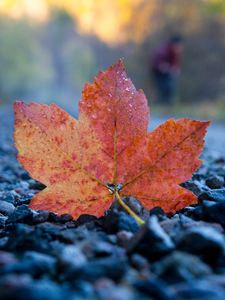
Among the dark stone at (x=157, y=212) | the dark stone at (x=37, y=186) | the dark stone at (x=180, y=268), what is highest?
the dark stone at (x=37, y=186)

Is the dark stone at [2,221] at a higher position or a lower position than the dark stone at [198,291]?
higher

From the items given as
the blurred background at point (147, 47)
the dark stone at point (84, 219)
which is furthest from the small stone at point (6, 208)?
the blurred background at point (147, 47)

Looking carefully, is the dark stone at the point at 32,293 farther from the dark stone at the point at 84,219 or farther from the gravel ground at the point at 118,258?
the dark stone at the point at 84,219

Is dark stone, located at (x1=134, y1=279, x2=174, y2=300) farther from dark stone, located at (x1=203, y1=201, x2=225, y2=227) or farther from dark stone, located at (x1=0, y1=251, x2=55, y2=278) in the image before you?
dark stone, located at (x1=203, y1=201, x2=225, y2=227)

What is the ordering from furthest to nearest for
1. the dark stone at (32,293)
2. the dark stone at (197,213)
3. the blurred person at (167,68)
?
the blurred person at (167,68) < the dark stone at (197,213) < the dark stone at (32,293)

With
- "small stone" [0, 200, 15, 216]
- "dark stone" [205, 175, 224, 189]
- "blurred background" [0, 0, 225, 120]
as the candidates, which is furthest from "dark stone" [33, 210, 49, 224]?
"blurred background" [0, 0, 225, 120]

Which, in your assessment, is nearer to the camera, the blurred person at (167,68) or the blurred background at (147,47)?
the blurred person at (167,68)

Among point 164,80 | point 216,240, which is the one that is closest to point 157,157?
point 216,240

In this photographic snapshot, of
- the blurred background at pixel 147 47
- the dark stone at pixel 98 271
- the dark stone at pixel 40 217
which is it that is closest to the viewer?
the dark stone at pixel 98 271

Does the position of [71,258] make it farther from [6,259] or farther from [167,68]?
[167,68]
